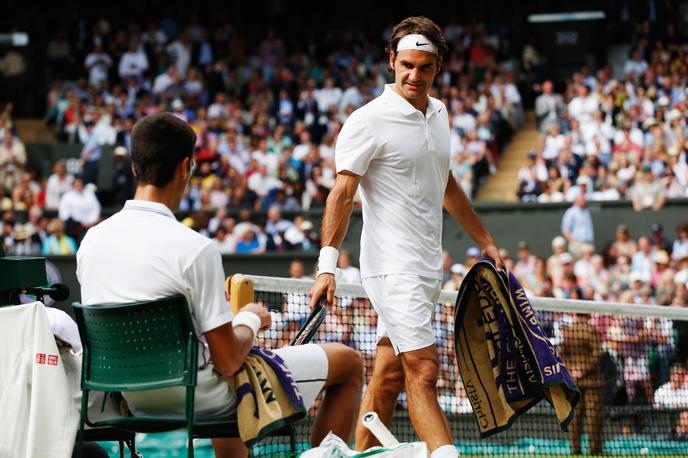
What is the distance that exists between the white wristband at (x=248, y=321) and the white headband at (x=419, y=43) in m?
1.62

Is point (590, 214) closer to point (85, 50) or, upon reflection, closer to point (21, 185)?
point (21, 185)

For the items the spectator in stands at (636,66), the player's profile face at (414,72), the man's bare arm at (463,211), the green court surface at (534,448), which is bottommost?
the green court surface at (534,448)

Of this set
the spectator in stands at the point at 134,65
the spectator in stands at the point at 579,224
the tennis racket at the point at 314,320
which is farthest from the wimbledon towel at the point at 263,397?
the spectator in stands at the point at 134,65

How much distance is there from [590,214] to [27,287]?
12.4m

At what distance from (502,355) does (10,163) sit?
15774 millimetres

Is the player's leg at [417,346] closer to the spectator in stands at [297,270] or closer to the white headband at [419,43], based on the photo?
the white headband at [419,43]

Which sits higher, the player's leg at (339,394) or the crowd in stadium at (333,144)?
the crowd in stadium at (333,144)

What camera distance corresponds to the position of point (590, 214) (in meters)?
16.6

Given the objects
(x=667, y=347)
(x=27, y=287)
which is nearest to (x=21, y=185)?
(x=667, y=347)

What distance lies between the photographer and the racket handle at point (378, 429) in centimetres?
519

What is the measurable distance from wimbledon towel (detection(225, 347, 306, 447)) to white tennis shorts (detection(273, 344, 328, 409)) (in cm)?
13

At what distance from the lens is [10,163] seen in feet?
66.3

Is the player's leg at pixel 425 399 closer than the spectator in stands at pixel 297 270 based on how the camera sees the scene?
Yes

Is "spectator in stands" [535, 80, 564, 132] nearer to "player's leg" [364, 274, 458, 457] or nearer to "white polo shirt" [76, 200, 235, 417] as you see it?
"player's leg" [364, 274, 458, 457]
